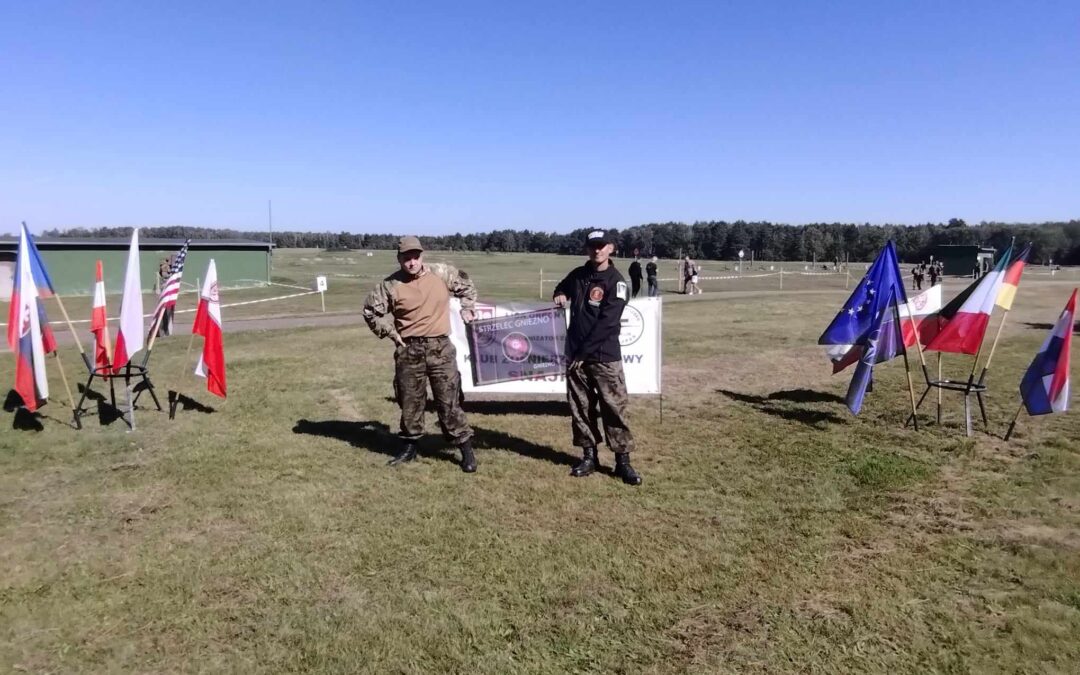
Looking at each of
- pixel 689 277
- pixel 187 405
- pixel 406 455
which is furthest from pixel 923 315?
pixel 689 277

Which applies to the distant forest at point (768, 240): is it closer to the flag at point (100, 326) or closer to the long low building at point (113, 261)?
the long low building at point (113, 261)

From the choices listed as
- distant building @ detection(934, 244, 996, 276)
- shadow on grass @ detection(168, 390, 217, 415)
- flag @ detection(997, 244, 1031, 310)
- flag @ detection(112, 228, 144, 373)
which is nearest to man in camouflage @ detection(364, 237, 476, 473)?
flag @ detection(112, 228, 144, 373)

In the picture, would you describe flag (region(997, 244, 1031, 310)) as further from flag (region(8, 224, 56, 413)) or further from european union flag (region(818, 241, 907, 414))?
flag (region(8, 224, 56, 413))

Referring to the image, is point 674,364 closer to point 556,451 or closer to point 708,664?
point 556,451

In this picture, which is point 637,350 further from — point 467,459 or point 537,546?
point 537,546

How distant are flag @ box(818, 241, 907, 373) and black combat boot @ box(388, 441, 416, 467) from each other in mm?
4988

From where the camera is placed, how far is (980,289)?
25.2ft

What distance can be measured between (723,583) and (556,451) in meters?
3.01

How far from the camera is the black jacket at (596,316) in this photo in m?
6.05

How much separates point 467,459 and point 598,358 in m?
1.57

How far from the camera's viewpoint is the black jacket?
19.9ft

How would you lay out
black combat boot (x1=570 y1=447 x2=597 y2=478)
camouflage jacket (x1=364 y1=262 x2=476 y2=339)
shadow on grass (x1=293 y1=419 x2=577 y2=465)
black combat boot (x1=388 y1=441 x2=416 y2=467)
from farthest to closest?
shadow on grass (x1=293 y1=419 x2=577 y2=465)
black combat boot (x1=388 y1=441 x2=416 y2=467)
camouflage jacket (x1=364 y1=262 x2=476 y2=339)
black combat boot (x1=570 y1=447 x2=597 y2=478)

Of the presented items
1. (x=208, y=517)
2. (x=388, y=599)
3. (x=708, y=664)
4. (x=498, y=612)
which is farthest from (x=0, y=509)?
(x=708, y=664)

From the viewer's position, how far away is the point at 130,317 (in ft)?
25.2
